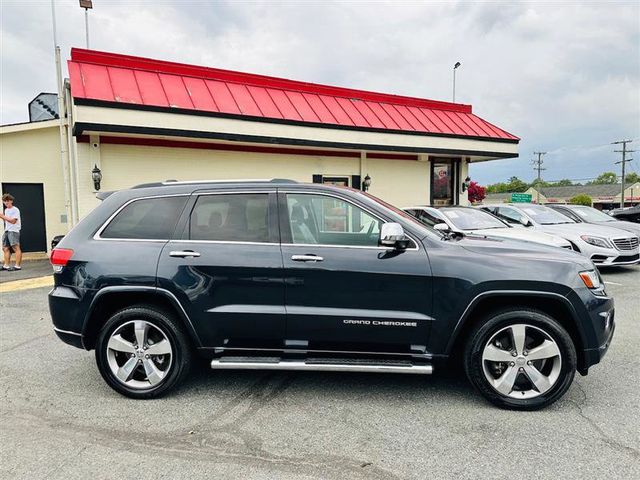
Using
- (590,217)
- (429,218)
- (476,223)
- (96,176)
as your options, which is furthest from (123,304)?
(590,217)

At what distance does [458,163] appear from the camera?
16.2m

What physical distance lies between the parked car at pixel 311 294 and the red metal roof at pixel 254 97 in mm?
8029

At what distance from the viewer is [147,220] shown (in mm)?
3771

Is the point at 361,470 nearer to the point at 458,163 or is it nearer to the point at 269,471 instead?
the point at 269,471

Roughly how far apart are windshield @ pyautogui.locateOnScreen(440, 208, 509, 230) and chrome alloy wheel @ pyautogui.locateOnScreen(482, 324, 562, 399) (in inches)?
208

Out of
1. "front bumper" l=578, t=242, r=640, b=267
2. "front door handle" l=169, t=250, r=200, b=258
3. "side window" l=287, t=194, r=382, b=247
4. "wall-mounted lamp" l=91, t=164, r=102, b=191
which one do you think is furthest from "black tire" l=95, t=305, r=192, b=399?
"front bumper" l=578, t=242, r=640, b=267

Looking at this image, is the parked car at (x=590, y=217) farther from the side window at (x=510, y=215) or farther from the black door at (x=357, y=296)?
the black door at (x=357, y=296)

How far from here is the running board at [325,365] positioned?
3.39 m

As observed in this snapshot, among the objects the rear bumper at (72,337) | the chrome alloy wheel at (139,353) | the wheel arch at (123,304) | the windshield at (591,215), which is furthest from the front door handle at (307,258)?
the windshield at (591,215)

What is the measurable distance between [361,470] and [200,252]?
205 cm

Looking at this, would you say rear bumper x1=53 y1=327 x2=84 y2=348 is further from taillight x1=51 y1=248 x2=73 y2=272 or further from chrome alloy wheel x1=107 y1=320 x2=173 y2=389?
taillight x1=51 y1=248 x2=73 y2=272

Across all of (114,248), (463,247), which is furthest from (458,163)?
(114,248)

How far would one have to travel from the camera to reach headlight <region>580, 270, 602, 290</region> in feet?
11.1

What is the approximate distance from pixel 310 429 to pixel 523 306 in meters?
1.93
